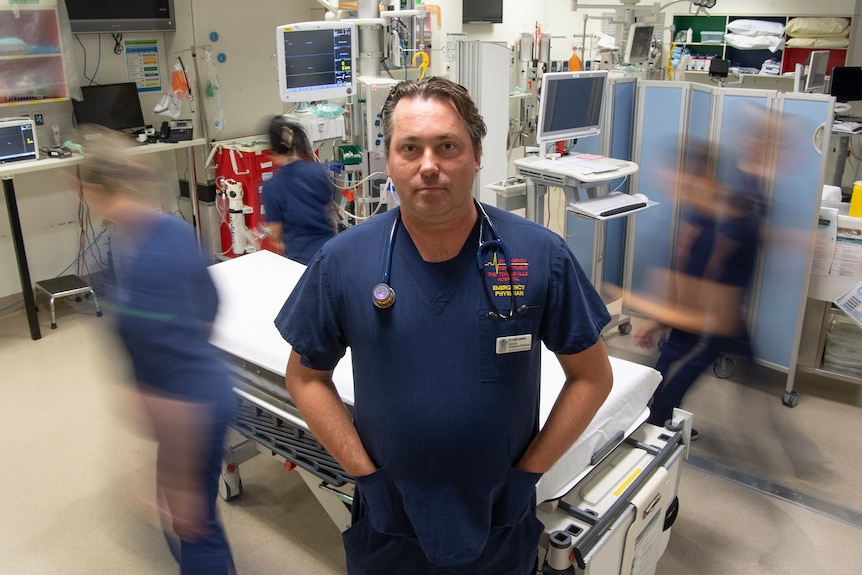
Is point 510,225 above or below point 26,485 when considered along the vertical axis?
above

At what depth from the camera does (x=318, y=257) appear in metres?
1.50

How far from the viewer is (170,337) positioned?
1.90m

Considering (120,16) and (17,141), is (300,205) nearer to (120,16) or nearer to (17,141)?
(17,141)

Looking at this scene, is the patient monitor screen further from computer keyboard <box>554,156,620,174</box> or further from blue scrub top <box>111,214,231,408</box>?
blue scrub top <box>111,214,231,408</box>

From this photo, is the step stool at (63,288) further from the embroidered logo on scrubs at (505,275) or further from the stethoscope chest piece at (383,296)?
the embroidered logo on scrubs at (505,275)

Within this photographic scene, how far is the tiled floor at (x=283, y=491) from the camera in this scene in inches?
106

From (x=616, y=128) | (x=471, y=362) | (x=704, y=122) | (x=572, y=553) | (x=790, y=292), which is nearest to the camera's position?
(x=471, y=362)

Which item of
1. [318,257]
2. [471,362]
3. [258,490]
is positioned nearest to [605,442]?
[471,362]

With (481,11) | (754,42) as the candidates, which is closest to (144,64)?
(481,11)

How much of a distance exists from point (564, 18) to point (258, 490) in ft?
24.3

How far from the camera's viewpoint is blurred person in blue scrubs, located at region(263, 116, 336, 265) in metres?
3.33

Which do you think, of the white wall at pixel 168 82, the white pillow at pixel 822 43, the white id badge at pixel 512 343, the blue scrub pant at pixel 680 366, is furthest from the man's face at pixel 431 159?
the white pillow at pixel 822 43

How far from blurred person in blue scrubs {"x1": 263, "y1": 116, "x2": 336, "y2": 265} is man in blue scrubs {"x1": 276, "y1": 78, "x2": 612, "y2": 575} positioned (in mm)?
1854

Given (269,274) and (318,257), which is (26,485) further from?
(318,257)
